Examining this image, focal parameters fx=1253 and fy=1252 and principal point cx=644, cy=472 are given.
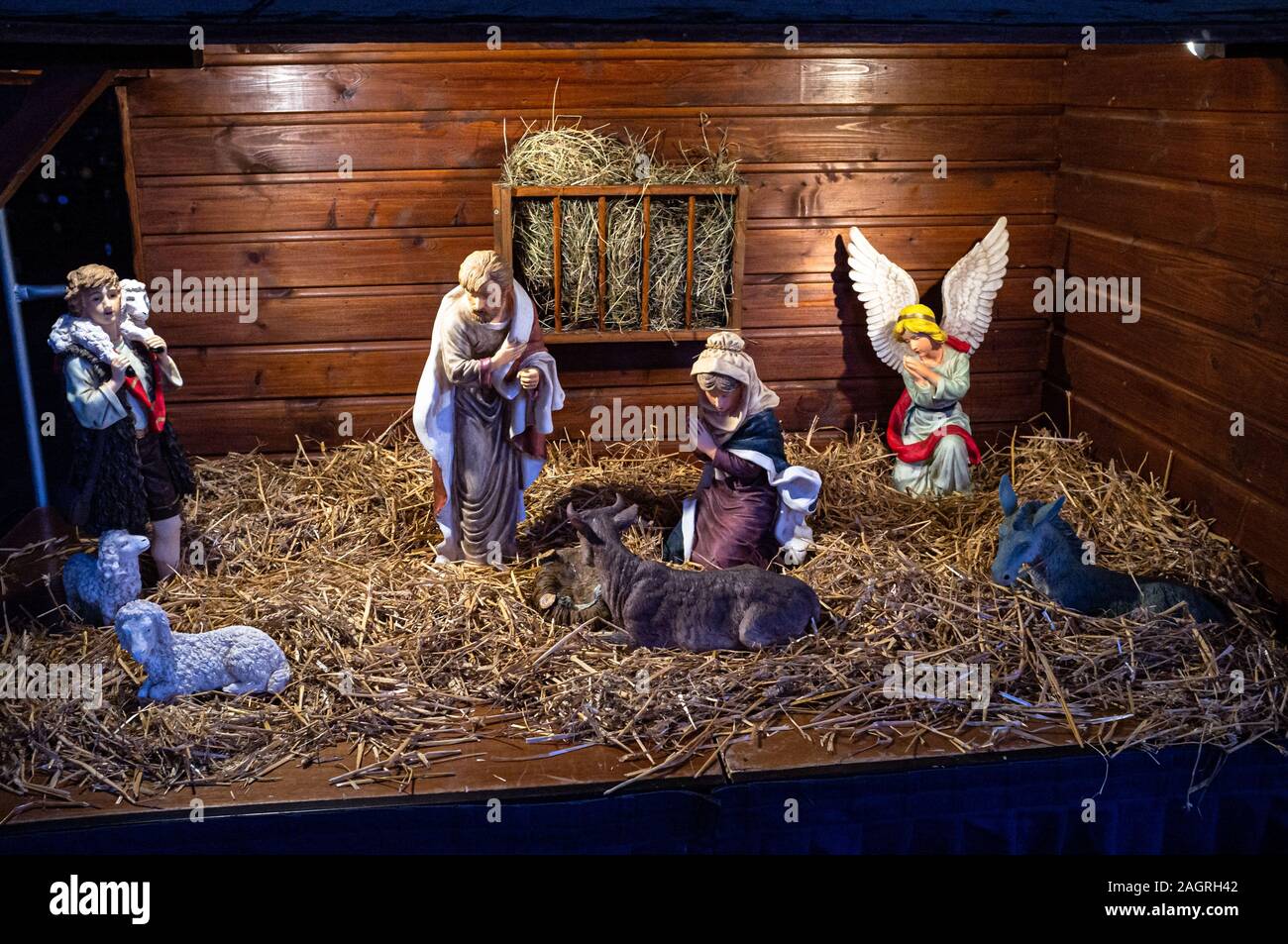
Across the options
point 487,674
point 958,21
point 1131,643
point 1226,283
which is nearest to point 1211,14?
point 958,21

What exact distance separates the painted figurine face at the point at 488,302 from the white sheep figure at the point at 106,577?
1.34 metres

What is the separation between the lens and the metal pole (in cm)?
493

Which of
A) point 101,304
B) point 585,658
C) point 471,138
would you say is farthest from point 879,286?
point 101,304

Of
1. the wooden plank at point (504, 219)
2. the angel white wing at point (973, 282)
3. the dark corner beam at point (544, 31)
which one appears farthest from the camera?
the angel white wing at point (973, 282)

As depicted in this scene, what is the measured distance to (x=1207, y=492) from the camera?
4.80 meters

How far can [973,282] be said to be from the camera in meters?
5.53

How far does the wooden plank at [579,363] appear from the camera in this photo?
549 centimetres

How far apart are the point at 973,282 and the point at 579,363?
1783 mm

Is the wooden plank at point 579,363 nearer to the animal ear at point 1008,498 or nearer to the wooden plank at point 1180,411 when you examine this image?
the wooden plank at point 1180,411

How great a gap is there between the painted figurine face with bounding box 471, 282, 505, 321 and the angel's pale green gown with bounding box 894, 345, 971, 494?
6.24 feet

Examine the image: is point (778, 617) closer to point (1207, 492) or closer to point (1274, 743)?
point (1274, 743)

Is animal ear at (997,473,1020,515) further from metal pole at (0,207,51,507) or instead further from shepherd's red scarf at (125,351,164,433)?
metal pole at (0,207,51,507)

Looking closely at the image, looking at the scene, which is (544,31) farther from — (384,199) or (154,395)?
(384,199)

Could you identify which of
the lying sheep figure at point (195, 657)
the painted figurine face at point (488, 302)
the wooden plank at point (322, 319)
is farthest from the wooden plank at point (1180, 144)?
the lying sheep figure at point (195, 657)
